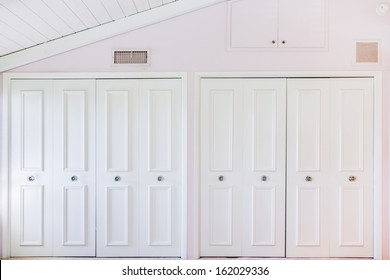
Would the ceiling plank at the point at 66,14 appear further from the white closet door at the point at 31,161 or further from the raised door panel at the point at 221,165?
the raised door panel at the point at 221,165

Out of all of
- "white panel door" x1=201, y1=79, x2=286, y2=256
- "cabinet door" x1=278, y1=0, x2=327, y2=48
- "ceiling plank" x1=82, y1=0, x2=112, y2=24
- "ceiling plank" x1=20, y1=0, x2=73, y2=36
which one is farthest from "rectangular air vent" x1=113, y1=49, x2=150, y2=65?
"cabinet door" x1=278, y1=0, x2=327, y2=48

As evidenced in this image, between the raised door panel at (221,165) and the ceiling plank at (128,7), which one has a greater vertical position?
the ceiling plank at (128,7)

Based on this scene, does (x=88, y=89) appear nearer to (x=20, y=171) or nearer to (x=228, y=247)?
(x=20, y=171)

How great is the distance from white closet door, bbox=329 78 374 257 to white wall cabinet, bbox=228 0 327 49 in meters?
0.50

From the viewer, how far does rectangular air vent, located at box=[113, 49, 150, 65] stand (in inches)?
132

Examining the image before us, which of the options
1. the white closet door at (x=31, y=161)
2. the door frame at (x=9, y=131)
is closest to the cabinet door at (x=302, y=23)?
the door frame at (x=9, y=131)

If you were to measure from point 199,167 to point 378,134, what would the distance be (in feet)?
5.48

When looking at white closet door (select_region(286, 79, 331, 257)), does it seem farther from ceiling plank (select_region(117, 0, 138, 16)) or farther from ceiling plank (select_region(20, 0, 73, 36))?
ceiling plank (select_region(20, 0, 73, 36))

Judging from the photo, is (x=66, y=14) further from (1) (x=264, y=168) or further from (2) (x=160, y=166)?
(1) (x=264, y=168)

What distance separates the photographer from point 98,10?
Result: 302 centimetres

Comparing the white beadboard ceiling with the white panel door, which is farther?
the white panel door

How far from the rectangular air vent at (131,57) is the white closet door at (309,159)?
137 cm

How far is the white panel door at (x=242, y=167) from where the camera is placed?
3.34 m

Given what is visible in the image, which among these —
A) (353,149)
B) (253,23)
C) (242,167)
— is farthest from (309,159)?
(253,23)
